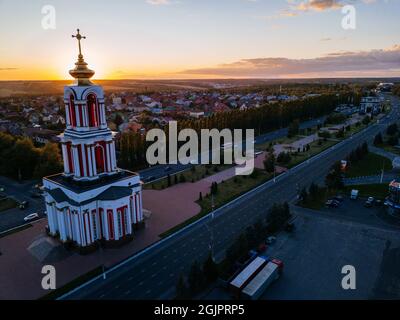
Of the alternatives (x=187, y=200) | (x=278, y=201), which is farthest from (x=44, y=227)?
(x=278, y=201)

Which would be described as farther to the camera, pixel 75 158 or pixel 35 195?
pixel 35 195

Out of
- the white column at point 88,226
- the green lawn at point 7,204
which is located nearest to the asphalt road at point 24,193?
the green lawn at point 7,204

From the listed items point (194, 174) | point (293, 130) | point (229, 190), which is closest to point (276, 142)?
point (293, 130)

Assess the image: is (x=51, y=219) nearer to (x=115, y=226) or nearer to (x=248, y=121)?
(x=115, y=226)

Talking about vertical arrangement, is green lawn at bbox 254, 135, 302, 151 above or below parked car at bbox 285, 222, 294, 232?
above

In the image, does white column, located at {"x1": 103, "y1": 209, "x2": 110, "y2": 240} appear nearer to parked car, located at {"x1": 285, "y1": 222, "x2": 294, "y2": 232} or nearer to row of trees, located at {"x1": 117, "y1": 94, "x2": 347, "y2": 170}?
parked car, located at {"x1": 285, "y1": 222, "x2": 294, "y2": 232}

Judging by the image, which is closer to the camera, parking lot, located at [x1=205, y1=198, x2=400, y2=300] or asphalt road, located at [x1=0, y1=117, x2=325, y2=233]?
parking lot, located at [x1=205, y1=198, x2=400, y2=300]

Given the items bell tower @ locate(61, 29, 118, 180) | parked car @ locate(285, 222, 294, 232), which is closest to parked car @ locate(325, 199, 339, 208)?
parked car @ locate(285, 222, 294, 232)

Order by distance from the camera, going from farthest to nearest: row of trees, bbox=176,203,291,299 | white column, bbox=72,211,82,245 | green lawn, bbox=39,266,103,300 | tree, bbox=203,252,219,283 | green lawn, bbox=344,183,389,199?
green lawn, bbox=344,183,389,199
white column, bbox=72,211,82,245
tree, bbox=203,252,219,283
green lawn, bbox=39,266,103,300
row of trees, bbox=176,203,291,299

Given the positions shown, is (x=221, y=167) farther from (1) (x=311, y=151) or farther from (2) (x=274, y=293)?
(2) (x=274, y=293)
